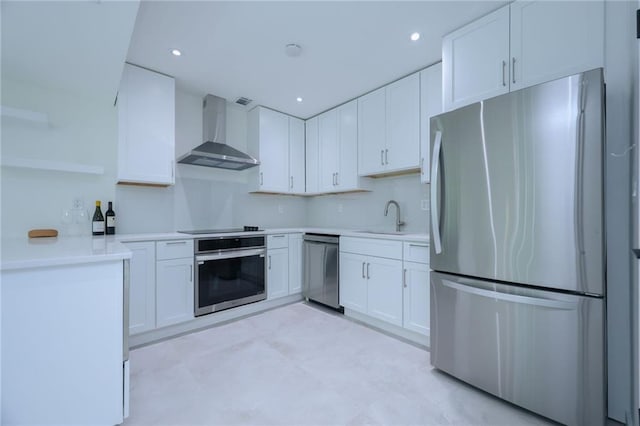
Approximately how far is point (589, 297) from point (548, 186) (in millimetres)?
571

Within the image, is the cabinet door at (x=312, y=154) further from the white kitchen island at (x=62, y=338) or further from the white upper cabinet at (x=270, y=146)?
the white kitchen island at (x=62, y=338)

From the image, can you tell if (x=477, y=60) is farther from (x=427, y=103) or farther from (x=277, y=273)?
(x=277, y=273)

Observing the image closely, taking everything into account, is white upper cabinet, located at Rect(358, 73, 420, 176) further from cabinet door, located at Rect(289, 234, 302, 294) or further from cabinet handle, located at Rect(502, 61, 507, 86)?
cabinet door, located at Rect(289, 234, 302, 294)

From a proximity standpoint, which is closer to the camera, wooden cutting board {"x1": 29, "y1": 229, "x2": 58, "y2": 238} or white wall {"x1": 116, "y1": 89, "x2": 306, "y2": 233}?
wooden cutting board {"x1": 29, "y1": 229, "x2": 58, "y2": 238}

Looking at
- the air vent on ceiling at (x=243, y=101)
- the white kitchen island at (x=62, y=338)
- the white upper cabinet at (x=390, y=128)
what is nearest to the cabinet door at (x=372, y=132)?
the white upper cabinet at (x=390, y=128)

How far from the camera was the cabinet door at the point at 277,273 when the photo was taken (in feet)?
10.3

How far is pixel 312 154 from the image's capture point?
3822 millimetres

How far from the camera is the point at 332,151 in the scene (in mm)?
3521

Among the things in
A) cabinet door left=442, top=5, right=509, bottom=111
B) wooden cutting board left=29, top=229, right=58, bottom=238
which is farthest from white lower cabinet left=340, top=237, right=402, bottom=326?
wooden cutting board left=29, top=229, right=58, bottom=238

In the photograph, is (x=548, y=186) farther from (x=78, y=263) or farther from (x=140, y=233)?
(x=140, y=233)

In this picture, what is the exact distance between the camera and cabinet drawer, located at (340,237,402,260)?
2.46 meters

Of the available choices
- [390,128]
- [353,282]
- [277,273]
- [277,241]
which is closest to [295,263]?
[277,273]

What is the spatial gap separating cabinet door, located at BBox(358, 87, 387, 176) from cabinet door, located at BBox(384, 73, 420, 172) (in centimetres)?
8

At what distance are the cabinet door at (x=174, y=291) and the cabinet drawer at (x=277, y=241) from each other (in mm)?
872
